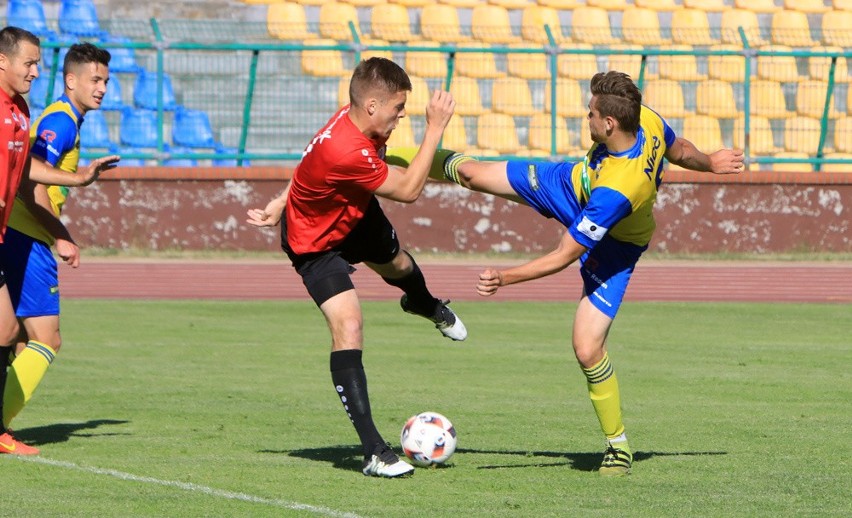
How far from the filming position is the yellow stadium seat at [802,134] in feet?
73.6

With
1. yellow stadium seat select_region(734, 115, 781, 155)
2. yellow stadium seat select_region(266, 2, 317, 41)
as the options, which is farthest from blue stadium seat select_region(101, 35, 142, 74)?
yellow stadium seat select_region(734, 115, 781, 155)

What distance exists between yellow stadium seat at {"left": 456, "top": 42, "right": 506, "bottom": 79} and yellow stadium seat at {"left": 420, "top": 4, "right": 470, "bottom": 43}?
2431mm

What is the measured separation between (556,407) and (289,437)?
84.3 inches

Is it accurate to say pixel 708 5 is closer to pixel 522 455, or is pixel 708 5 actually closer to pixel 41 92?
pixel 41 92


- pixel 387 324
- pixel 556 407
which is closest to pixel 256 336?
pixel 387 324

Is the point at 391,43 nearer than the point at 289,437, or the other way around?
the point at 289,437

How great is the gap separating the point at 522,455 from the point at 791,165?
52.8ft

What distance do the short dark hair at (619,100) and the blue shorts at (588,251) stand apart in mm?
690

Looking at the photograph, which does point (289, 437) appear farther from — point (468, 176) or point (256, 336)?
point (256, 336)

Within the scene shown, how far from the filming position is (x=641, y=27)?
25453 millimetres

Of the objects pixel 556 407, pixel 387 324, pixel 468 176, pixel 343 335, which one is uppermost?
pixel 468 176

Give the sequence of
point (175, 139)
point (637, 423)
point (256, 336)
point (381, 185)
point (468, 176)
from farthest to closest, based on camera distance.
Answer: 1. point (175, 139)
2. point (256, 336)
3. point (637, 423)
4. point (468, 176)
5. point (381, 185)

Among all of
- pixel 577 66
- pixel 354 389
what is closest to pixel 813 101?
pixel 577 66

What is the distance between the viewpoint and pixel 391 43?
2419 centimetres
